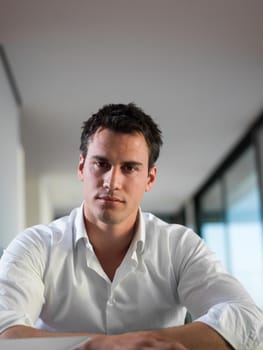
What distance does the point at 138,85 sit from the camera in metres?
2.71

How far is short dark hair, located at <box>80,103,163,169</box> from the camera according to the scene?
3.70ft

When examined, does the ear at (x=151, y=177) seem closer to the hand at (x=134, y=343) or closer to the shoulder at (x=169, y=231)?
the shoulder at (x=169, y=231)

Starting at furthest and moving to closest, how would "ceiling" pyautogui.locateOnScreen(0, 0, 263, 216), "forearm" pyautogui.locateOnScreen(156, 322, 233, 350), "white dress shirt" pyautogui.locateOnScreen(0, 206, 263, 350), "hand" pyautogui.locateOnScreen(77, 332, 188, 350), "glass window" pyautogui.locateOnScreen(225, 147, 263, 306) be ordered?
1. "glass window" pyautogui.locateOnScreen(225, 147, 263, 306)
2. "ceiling" pyautogui.locateOnScreen(0, 0, 263, 216)
3. "white dress shirt" pyautogui.locateOnScreen(0, 206, 263, 350)
4. "forearm" pyautogui.locateOnScreen(156, 322, 233, 350)
5. "hand" pyautogui.locateOnScreen(77, 332, 188, 350)

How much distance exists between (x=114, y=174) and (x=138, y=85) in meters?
1.70

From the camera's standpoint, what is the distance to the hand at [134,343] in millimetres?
672

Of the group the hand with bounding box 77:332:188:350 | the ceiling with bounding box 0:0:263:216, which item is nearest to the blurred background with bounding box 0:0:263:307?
the ceiling with bounding box 0:0:263:216

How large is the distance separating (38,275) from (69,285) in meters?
0.08

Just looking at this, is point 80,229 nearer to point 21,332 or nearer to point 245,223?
point 21,332

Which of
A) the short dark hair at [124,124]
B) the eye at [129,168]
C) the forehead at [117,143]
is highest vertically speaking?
the short dark hair at [124,124]

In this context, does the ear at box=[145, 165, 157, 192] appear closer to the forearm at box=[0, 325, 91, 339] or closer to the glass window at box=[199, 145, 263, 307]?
the forearm at box=[0, 325, 91, 339]

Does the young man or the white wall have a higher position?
the white wall

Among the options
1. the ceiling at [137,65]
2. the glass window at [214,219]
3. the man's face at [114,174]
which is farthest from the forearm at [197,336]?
the glass window at [214,219]

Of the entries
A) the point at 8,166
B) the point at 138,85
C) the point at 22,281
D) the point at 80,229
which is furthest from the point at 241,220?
the point at 22,281

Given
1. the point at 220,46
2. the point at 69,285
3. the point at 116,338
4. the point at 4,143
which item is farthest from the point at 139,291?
the point at 220,46
